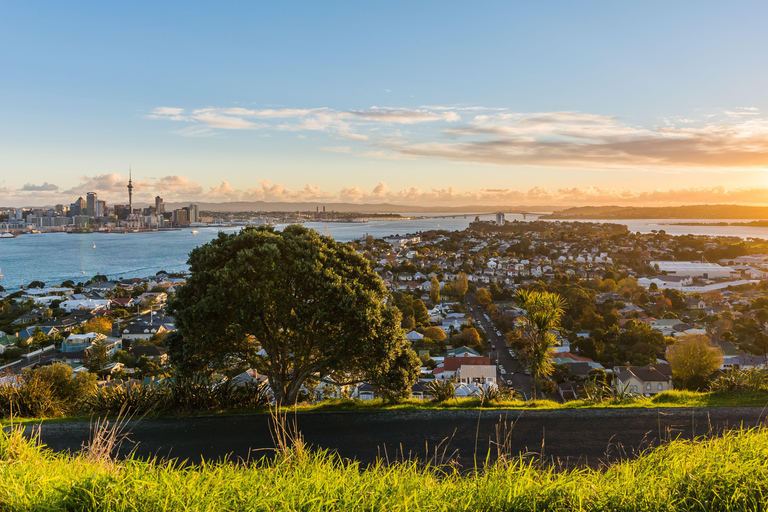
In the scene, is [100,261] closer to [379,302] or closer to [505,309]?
[505,309]

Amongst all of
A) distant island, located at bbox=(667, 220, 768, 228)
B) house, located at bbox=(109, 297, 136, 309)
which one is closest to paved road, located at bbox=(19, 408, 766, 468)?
house, located at bbox=(109, 297, 136, 309)

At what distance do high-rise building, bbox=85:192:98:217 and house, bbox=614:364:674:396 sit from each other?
141m

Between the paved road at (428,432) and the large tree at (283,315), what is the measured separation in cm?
73

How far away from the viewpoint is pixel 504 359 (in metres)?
20.0

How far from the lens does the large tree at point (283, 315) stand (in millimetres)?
5410

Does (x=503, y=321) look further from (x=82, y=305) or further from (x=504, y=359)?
(x=82, y=305)

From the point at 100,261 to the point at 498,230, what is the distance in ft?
248

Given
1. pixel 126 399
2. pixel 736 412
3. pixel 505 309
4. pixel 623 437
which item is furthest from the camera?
pixel 505 309

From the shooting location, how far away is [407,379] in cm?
558

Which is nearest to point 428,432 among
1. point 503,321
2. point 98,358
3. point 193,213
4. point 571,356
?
point 571,356

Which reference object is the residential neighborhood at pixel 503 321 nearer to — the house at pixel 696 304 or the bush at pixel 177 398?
the house at pixel 696 304

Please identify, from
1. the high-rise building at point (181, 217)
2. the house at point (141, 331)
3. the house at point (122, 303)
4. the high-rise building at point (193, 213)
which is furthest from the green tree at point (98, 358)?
the high-rise building at point (193, 213)

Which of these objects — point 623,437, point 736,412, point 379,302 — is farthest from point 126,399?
point 736,412

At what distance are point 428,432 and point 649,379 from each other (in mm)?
12819
